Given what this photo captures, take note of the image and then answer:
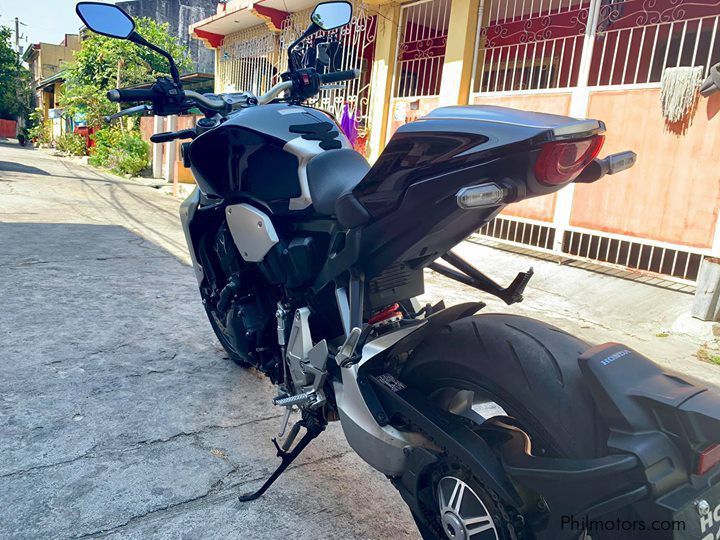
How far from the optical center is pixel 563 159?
3.92 feet

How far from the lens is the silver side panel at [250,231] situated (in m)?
1.96

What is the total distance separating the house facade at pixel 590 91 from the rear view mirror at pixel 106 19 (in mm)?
1931

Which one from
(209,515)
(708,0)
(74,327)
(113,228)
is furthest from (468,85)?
(209,515)

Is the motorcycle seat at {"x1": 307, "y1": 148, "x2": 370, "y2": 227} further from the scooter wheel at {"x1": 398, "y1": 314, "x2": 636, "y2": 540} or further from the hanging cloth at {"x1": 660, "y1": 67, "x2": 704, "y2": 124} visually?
the hanging cloth at {"x1": 660, "y1": 67, "x2": 704, "y2": 124}

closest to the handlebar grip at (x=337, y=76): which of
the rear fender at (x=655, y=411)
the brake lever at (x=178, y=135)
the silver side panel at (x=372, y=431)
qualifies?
the brake lever at (x=178, y=135)

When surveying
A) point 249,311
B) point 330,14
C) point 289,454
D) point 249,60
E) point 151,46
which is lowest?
point 289,454

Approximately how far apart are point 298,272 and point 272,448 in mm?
849

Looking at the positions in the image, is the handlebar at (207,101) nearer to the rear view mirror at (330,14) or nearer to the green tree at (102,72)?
the rear view mirror at (330,14)

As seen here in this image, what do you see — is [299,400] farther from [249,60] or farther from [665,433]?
[249,60]

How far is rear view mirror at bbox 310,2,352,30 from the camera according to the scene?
2.40 m

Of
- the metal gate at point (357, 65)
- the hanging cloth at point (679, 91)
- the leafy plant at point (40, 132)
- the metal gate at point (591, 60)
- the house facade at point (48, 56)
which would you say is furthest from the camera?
the house facade at point (48, 56)

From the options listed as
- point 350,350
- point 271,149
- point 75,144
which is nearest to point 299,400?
point 350,350

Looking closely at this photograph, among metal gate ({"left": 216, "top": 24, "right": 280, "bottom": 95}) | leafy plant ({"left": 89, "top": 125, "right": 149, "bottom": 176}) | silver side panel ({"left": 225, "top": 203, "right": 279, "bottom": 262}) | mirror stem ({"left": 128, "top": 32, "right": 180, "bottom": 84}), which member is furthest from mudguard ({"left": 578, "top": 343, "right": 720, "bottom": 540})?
leafy plant ({"left": 89, "top": 125, "right": 149, "bottom": 176})

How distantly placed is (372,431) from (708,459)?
2.47 ft
